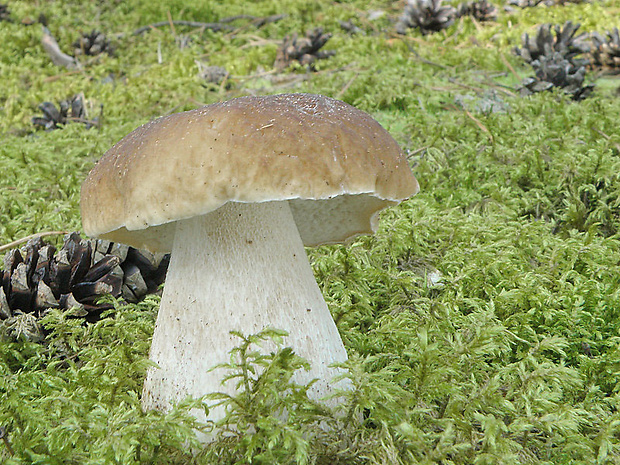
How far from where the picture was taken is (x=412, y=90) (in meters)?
3.03

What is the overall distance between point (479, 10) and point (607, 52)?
4.32 ft

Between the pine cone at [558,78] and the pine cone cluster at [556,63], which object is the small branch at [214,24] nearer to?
the pine cone cluster at [556,63]

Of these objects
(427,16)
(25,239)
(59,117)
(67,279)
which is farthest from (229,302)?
(427,16)

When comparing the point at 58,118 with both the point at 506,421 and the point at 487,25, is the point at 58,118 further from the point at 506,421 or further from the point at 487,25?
the point at 487,25

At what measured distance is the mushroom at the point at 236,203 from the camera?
3.16ft

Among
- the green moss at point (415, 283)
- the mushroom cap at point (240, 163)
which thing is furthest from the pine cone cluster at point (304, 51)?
the mushroom cap at point (240, 163)

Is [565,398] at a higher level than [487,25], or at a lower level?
higher

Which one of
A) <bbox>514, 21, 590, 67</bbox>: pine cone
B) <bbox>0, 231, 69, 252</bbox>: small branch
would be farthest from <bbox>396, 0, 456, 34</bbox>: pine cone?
<bbox>0, 231, 69, 252</bbox>: small branch

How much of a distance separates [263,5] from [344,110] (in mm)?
4162

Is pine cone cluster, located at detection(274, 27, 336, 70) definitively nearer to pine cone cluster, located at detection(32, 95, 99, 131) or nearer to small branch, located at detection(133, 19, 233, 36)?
small branch, located at detection(133, 19, 233, 36)

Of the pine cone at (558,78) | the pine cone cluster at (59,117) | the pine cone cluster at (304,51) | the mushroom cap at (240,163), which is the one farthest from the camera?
the pine cone cluster at (304,51)

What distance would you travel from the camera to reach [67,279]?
5.28 feet

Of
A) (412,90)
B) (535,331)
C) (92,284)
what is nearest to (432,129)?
(412,90)

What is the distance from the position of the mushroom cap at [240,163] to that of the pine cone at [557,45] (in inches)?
102
